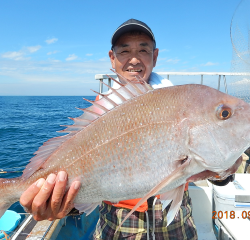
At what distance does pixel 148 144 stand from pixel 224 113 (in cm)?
60

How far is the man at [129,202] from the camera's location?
5.44ft

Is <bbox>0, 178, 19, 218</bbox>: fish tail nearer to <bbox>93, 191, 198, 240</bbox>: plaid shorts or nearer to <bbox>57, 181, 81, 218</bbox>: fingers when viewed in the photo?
<bbox>57, 181, 81, 218</bbox>: fingers

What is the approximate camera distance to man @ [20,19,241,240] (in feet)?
5.44

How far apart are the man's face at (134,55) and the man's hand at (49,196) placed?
1585mm

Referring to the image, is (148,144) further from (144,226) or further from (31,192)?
(144,226)

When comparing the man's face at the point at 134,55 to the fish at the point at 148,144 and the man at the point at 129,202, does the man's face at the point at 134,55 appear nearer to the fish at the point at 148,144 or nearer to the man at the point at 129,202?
the man at the point at 129,202

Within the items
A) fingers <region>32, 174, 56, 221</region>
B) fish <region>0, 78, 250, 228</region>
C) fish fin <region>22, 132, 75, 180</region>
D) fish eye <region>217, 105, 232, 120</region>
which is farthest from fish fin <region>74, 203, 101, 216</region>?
fish eye <region>217, 105, 232, 120</region>

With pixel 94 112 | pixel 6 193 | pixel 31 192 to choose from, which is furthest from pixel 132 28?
pixel 6 193

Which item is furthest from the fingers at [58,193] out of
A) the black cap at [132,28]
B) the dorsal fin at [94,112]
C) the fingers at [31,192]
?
the black cap at [132,28]

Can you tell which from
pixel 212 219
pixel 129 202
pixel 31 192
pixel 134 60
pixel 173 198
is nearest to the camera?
pixel 173 198

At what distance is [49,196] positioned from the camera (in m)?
1.73

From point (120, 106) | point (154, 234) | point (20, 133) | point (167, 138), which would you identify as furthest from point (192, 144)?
point (20, 133)

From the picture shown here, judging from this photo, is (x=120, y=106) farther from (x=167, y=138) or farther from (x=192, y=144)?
(x=192, y=144)

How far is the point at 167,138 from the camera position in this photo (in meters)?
1.42
